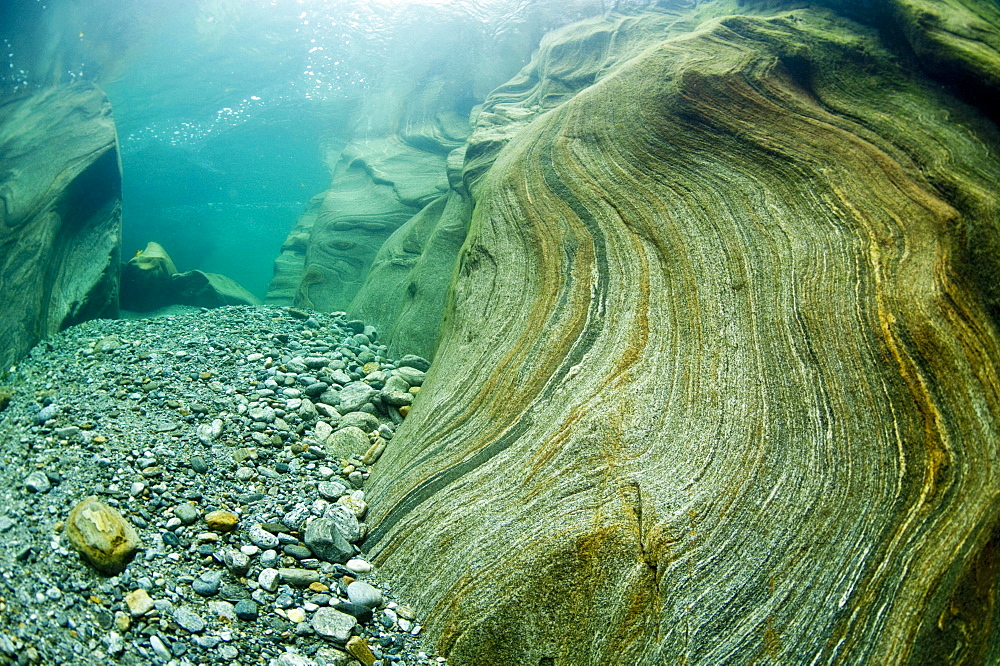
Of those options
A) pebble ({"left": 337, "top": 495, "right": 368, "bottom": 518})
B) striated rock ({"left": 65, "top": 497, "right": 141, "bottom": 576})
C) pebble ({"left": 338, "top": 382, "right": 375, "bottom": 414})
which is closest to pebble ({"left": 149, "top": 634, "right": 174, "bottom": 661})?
striated rock ({"left": 65, "top": 497, "right": 141, "bottom": 576})

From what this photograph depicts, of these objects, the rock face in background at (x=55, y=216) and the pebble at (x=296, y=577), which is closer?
the pebble at (x=296, y=577)

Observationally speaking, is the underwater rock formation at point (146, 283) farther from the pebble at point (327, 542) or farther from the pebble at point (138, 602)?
the pebble at point (138, 602)

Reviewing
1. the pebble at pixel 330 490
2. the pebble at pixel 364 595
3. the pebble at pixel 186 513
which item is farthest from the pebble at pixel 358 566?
the pebble at pixel 186 513

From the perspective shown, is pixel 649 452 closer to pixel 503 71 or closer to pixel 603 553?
pixel 603 553

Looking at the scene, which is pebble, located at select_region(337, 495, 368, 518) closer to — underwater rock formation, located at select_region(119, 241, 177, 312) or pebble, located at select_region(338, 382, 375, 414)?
pebble, located at select_region(338, 382, 375, 414)

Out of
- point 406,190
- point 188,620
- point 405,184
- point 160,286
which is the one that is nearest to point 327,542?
point 188,620

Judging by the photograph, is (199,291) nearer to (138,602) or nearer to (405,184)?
(405,184)
